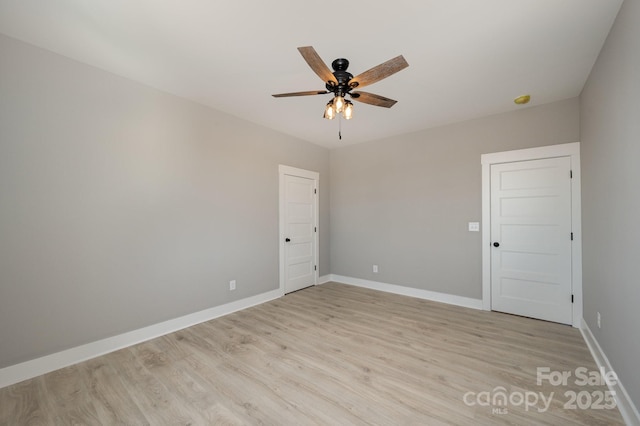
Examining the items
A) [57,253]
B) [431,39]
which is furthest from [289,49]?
[57,253]

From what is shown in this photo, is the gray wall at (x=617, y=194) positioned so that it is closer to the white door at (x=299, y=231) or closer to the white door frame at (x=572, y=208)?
the white door frame at (x=572, y=208)

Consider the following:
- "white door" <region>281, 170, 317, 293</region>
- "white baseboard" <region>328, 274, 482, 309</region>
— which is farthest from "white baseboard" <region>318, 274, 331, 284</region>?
"white door" <region>281, 170, 317, 293</region>

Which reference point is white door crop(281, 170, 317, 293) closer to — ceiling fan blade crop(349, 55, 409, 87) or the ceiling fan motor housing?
the ceiling fan motor housing

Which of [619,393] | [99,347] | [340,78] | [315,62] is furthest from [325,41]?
[99,347]

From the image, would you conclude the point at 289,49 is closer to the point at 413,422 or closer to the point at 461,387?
the point at 413,422

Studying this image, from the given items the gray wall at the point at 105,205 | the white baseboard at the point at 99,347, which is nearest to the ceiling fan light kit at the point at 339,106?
the gray wall at the point at 105,205

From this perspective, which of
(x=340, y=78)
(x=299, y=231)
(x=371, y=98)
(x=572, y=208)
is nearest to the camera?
(x=340, y=78)

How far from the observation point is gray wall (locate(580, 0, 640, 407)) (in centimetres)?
155

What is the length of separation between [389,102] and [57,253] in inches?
127

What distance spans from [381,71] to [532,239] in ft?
9.89

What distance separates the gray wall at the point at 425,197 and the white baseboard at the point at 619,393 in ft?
4.24

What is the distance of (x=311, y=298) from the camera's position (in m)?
4.16

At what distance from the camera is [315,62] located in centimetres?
175

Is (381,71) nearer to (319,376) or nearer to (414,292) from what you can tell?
(319,376)
